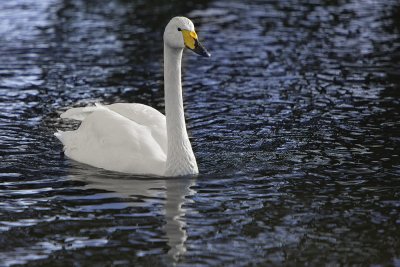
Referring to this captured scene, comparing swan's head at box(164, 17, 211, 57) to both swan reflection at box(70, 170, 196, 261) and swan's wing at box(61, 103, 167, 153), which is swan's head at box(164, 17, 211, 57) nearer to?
swan's wing at box(61, 103, 167, 153)

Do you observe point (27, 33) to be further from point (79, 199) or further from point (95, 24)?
point (79, 199)

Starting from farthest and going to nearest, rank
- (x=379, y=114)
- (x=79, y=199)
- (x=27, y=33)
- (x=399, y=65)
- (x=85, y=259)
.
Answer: (x=27, y=33) < (x=399, y=65) < (x=379, y=114) < (x=79, y=199) < (x=85, y=259)

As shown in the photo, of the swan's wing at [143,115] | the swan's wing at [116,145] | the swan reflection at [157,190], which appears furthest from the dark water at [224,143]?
the swan's wing at [143,115]

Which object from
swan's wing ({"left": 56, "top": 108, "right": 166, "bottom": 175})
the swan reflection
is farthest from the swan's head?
the swan reflection

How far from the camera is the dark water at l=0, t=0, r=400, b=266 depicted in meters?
9.20

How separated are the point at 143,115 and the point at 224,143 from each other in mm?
1290

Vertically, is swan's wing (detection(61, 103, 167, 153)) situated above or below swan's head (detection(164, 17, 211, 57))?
below

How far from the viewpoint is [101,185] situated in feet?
37.0

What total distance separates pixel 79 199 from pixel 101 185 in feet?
1.92

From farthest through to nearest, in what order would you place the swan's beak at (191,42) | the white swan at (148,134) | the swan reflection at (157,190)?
the white swan at (148,134) → the swan's beak at (191,42) → the swan reflection at (157,190)

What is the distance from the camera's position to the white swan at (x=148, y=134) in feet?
36.6

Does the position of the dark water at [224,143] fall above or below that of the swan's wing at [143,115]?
below

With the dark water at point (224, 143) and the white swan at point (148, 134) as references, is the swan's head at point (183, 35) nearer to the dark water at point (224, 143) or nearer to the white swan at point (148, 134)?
the white swan at point (148, 134)

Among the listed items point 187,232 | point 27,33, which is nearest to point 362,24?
point 27,33
